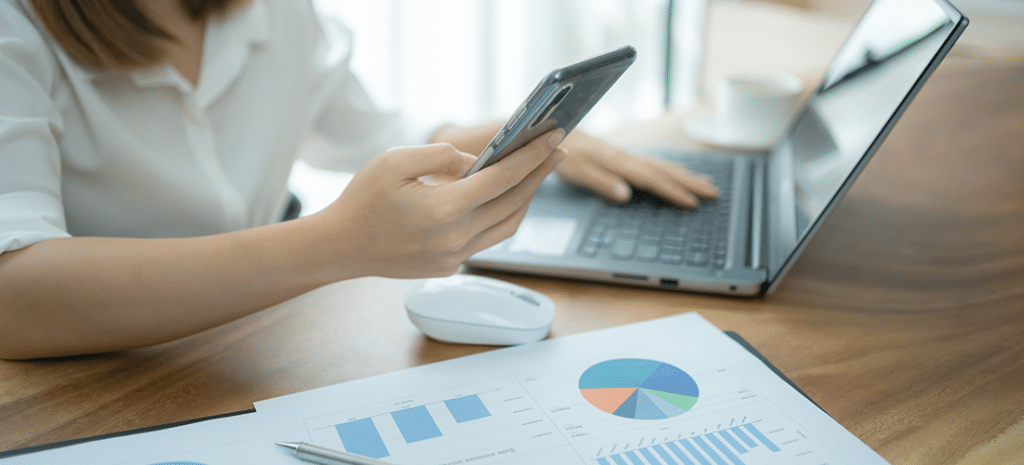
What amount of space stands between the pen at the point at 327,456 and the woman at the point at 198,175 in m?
0.14

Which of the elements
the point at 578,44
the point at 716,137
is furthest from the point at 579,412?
the point at 578,44

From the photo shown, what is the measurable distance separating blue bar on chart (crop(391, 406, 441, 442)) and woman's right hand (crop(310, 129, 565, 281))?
0.10 meters

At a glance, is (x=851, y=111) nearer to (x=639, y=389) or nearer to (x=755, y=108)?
(x=755, y=108)

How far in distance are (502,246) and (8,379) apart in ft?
1.26

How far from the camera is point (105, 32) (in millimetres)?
628

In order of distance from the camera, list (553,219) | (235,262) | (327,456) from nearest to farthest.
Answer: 1. (327,456)
2. (235,262)
3. (553,219)

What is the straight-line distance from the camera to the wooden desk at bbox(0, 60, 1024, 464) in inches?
16.6

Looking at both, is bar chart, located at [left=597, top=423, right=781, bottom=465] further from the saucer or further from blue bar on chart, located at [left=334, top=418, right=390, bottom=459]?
the saucer

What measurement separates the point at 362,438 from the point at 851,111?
569 mm

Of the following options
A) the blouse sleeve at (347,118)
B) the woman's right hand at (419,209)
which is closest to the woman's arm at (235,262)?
the woman's right hand at (419,209)

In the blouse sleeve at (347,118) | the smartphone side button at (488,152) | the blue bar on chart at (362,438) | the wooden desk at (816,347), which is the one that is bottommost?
the wooden desk at (816,347)

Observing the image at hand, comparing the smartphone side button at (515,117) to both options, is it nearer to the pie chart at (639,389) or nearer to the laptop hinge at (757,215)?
the pie chart at (639,389)

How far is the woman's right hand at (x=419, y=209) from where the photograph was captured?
0.44 meters

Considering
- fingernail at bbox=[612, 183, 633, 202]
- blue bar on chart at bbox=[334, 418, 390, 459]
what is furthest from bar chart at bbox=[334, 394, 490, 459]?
fingernail at bbox=[612, 183, 633, 202]
